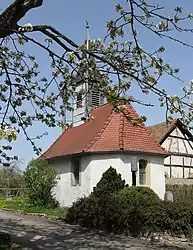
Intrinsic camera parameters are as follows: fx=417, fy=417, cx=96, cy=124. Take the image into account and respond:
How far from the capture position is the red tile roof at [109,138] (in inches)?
856

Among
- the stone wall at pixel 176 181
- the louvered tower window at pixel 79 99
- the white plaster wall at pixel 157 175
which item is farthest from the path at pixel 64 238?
the stone wall at pixel 176 181

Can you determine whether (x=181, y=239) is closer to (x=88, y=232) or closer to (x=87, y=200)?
(x=88, y=232)

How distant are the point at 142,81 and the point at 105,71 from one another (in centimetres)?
89

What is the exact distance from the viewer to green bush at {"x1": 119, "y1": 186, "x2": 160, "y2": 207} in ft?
45.1

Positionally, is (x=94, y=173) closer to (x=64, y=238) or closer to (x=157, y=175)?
(x=157, y=175)

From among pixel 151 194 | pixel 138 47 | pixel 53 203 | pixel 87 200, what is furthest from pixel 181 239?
pixel 53 203

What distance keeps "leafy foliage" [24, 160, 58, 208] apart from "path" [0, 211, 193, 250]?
618 cm

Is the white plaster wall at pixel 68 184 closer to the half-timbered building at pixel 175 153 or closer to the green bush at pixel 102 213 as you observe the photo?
the green bush at pixel 102 213

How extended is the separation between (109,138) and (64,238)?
10061 mm

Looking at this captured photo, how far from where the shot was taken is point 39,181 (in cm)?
2245

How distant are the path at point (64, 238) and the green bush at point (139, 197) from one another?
1.28 meters

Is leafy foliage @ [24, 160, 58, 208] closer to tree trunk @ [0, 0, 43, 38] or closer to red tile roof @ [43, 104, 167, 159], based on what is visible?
red tile roof @ [43, 104, 167, 159]

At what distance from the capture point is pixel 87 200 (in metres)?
15.9

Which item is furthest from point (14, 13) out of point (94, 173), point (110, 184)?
point (94, 173)
